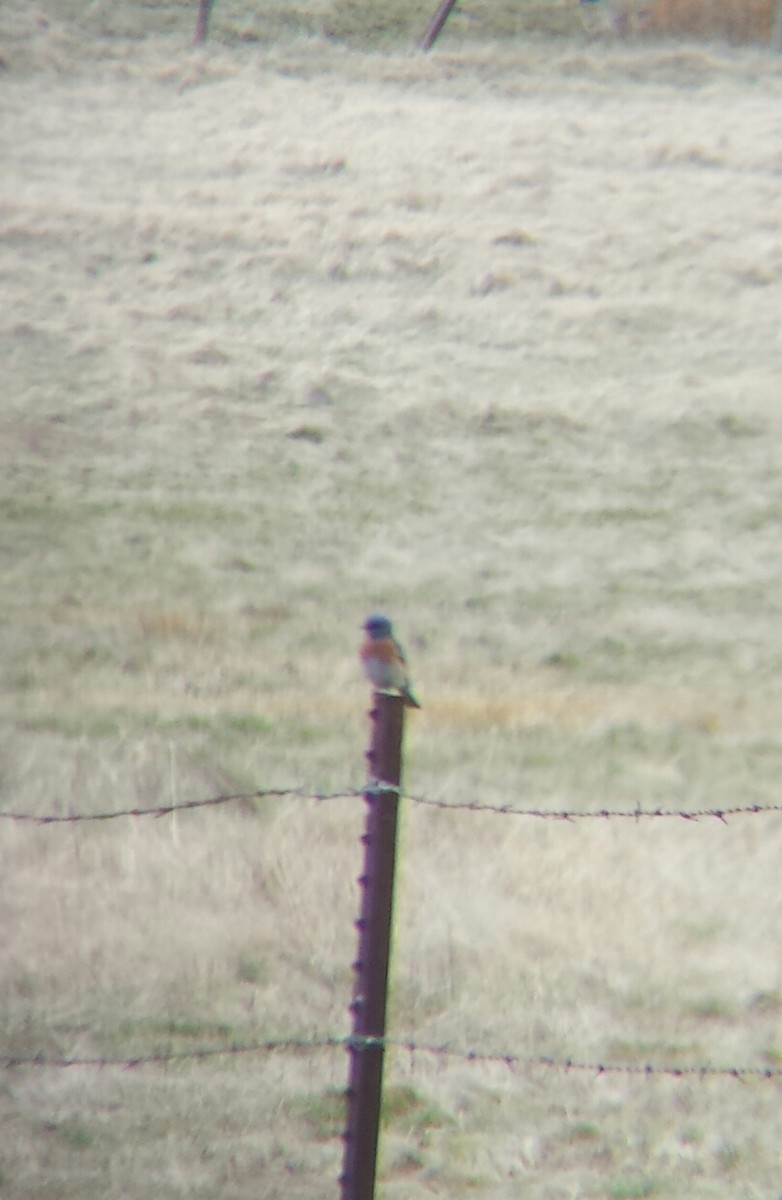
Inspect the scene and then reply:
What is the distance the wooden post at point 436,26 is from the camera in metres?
15.6

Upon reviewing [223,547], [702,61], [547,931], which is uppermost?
[702,61]

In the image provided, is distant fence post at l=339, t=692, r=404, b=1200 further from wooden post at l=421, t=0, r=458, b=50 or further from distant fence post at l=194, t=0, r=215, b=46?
distant fence post at l=194, t=0, r=215, b=46

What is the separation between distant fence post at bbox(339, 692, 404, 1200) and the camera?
3.19 m

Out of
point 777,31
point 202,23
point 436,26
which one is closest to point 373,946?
point 436,26

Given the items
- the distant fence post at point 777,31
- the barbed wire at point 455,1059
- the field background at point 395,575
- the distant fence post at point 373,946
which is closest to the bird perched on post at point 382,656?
the field background at point 395,575

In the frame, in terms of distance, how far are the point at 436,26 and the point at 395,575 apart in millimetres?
8439

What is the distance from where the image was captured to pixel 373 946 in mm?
3268

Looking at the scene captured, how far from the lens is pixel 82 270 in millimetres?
12734

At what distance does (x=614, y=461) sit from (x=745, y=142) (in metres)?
5.35

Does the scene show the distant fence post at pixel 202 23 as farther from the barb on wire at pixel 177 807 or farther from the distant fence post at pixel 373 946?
the distant fence post at pixel 373 946

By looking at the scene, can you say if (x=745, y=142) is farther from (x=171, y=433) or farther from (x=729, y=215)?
(x=171, y=433)

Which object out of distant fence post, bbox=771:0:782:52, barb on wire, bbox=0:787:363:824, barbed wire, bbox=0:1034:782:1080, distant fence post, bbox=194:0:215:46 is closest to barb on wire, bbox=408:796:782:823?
barb on wire, bbox=0:787:363:824

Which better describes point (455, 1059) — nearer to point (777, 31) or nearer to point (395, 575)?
point (395, 575)

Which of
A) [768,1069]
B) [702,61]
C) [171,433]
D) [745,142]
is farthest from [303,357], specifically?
[768,1069]
